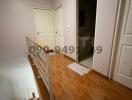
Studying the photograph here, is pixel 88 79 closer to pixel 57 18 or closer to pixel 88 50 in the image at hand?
pixel 88 50

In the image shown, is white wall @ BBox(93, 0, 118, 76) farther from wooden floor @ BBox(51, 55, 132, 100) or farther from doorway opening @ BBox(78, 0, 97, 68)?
doorway opening @ BBox(78, 0, 97, 68)

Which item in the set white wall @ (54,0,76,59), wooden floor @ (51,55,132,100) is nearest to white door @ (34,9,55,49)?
white wall @ (54,0,76,59)

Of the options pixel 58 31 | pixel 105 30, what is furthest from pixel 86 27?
pixel 105 30

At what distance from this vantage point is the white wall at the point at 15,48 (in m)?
3.20

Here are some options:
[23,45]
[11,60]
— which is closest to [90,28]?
[23,45]

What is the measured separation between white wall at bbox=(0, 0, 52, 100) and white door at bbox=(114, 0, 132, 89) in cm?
332

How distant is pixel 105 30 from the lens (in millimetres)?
1820

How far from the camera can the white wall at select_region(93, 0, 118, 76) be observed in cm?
166

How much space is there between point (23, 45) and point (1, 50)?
80cm

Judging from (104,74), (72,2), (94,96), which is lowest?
(94,96)

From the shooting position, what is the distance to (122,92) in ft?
5.08

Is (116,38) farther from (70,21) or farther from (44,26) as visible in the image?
(44,26)

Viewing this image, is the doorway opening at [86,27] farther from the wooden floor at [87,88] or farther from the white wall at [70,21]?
the wooden floor at [87,88]

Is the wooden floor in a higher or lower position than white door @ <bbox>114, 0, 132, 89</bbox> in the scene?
lower
